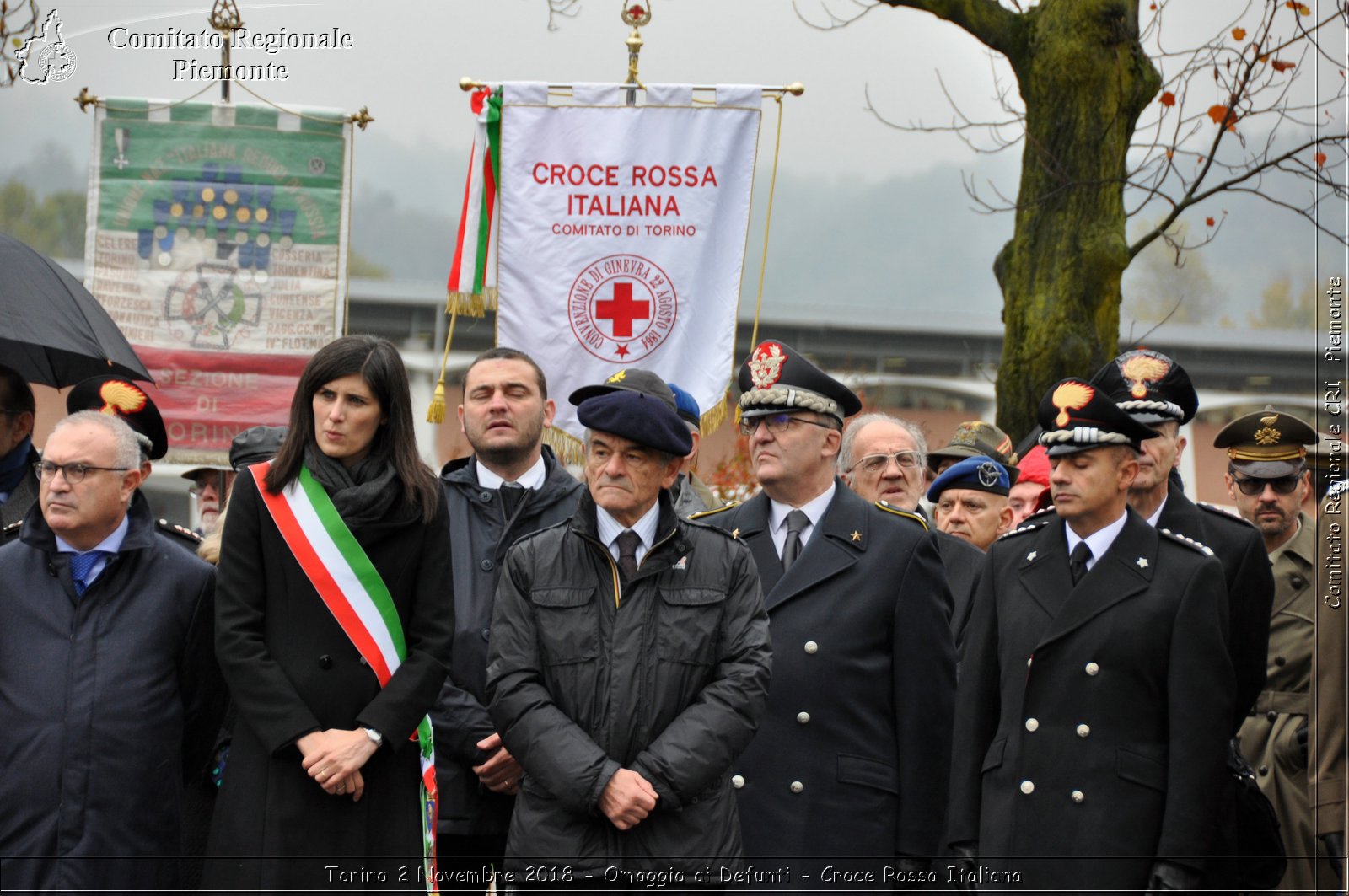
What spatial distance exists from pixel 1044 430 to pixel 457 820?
7.57ft

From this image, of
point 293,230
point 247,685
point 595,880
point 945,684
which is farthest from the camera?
point 293,230

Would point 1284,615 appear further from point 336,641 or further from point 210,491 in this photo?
point 210,491

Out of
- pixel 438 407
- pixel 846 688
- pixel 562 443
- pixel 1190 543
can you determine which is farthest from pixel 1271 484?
pixel 438 407

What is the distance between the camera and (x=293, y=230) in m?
8.20

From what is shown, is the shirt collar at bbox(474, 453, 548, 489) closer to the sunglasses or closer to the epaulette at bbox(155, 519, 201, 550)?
the epaulette at bbox(155, 519, 201, 550)

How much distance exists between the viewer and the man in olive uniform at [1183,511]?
15.7 ft

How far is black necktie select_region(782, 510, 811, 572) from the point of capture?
491cm

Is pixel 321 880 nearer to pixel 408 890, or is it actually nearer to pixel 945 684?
pixel 408 890

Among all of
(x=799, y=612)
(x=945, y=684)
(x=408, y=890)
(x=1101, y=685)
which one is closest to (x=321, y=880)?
(x=408, y=890)

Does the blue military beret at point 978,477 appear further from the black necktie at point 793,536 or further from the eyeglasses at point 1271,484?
the black necktie at point 793,536

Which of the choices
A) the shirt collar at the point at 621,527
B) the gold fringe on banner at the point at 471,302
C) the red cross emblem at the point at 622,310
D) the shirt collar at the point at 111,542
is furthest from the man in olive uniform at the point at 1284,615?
the shirt collar at the point at 111,542

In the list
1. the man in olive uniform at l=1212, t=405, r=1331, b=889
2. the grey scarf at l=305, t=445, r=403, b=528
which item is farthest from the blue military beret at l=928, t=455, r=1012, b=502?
the grey scarf at l=305, t=445, r=403, b=528

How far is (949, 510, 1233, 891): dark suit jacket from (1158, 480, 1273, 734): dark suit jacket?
1.52 feet

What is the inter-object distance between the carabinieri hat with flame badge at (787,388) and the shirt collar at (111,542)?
2042mm
